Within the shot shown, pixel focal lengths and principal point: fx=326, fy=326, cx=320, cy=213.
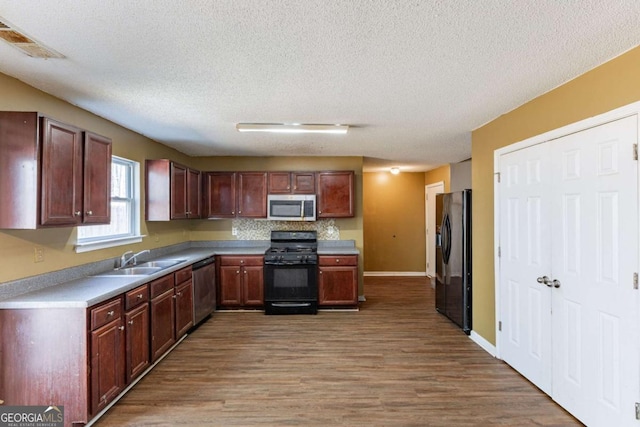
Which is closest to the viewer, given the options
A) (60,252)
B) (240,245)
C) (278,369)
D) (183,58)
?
(183,58)

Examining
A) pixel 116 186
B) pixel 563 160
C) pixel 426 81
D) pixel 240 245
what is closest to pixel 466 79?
pixel 426 81

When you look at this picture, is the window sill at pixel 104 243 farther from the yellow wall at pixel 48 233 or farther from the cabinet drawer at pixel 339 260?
the cabinet drawer at pixel 339 260

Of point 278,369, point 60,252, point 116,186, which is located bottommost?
point 278,369

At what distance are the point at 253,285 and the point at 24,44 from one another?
3.71m

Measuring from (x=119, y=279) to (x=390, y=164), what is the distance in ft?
16.2

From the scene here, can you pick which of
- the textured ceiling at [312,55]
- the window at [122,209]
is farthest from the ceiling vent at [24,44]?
the window at [122,209]

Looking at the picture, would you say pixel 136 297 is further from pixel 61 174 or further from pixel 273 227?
pixel 273 227

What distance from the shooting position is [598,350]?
2139mm

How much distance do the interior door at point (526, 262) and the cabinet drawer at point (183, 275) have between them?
11.1 feet

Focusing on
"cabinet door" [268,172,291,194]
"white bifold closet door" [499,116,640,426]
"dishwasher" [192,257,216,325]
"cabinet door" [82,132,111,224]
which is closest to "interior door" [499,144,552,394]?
"white bifold closet door" [499,116,640,426]

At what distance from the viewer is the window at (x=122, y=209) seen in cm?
335

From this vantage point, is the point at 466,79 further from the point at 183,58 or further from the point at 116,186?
the point at 116,186

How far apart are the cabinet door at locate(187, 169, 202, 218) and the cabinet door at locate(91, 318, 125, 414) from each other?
2.37m

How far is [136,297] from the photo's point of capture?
275 centimetres
